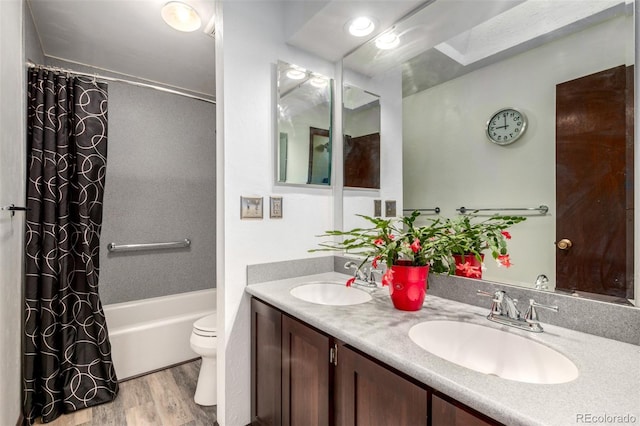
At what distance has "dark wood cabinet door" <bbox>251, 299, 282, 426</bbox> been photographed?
1339mm

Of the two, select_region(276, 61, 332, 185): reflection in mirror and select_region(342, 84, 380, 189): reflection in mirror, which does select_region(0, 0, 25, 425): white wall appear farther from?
select_region(342, 84, 380, 189): reflection in mirror

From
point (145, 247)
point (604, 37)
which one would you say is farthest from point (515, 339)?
point (145, 247)

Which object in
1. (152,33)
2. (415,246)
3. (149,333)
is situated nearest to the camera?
(415,246)

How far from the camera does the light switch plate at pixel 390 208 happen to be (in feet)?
5.59

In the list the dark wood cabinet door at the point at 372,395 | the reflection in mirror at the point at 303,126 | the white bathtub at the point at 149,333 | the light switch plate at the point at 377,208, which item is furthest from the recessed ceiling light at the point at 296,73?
the white bathtub at the point at 149,333

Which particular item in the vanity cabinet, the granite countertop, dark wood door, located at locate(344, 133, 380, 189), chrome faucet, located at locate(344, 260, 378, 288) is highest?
dark wood door, located at locate(344, 133, 380, 189)

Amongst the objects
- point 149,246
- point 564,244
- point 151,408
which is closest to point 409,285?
point 564,244

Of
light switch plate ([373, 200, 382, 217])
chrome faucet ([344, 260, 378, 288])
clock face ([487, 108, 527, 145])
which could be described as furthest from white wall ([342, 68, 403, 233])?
clock face ([487, 108, 527, 145])

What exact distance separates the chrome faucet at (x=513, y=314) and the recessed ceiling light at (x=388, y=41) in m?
1.35

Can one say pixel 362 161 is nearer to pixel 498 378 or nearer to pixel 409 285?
pixel 409 285

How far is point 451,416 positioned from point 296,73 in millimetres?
1722

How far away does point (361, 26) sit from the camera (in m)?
1.61

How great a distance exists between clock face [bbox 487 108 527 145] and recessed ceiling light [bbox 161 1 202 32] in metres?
1.70

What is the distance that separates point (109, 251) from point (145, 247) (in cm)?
26
